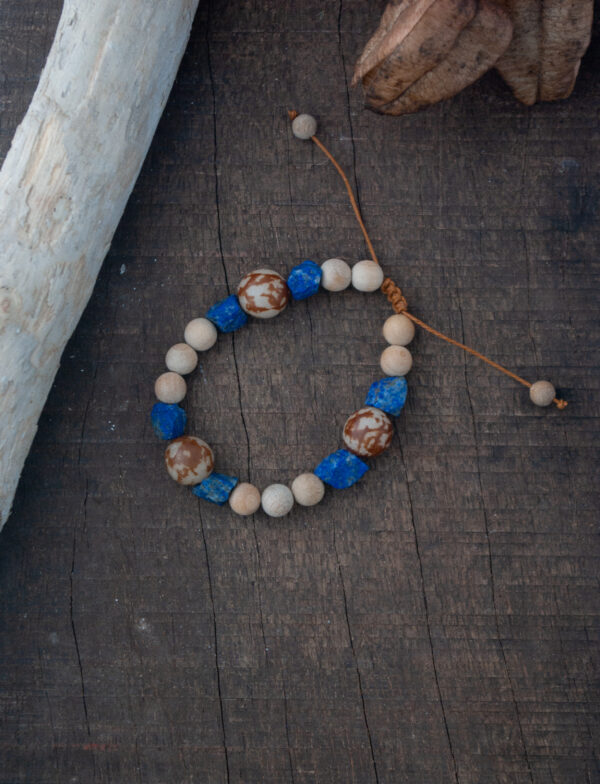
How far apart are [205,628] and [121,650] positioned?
0.62 ft

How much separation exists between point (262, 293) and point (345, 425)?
34 centimetres

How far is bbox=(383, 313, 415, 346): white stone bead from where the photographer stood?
155 cm

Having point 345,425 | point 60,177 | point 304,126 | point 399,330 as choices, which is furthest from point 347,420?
point 60,177

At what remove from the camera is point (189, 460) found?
1.50 meters

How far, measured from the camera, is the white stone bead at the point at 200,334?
5.12 ft

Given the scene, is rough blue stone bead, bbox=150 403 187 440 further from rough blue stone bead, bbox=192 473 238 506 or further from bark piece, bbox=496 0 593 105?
bark piece, bbox=496 0 593 105

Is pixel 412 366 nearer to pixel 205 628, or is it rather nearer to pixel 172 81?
pixel 205 628

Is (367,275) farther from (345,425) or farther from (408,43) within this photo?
(408,43)

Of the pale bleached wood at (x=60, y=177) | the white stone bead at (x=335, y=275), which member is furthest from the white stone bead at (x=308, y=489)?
the pale bleached wood at (x=60, y=177)

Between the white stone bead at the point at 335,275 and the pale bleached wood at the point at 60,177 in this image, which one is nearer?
Result: the pale bleached wood at the point at 60,177

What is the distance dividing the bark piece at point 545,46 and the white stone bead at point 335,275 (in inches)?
21.1

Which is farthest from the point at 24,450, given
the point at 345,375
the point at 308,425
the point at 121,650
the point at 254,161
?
the point at 254,161

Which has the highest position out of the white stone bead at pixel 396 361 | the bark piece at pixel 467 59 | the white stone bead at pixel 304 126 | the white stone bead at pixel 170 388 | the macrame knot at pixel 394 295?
the bark piece at pixel 467 59

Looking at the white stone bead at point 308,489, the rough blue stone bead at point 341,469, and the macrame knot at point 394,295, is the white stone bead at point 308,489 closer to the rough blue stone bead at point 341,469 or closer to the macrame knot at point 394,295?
the rough blue stone bead at point 341,469
